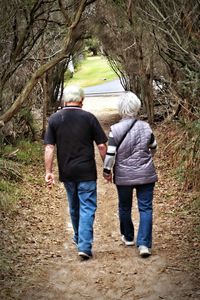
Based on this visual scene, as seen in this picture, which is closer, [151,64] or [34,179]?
[34,179]

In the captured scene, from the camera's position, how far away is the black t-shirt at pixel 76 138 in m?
5.87

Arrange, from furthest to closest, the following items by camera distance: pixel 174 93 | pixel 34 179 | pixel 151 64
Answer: pixel 151 64
pixel 174 93
pixel 34 179

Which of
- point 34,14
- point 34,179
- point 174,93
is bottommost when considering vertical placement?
point 34,179

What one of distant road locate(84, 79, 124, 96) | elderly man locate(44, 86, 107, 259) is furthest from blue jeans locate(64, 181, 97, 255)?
distant road locate(84, 79, 124, 96)

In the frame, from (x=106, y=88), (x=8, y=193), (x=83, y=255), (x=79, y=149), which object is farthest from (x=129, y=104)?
(x=106, y=88)

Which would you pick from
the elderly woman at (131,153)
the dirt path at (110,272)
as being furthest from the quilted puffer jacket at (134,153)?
the dirt path at (110,272)

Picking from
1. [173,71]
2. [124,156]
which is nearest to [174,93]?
[173,71]

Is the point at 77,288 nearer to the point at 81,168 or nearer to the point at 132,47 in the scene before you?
the point at 81,168

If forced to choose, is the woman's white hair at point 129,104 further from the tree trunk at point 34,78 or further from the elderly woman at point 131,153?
the tree trunk at point 34,78

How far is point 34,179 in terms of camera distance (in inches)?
436

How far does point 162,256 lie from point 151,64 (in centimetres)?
1010

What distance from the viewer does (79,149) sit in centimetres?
591

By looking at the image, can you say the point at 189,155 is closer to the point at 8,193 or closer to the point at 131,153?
the point at 8,193

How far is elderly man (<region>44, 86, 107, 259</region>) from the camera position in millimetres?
5871
